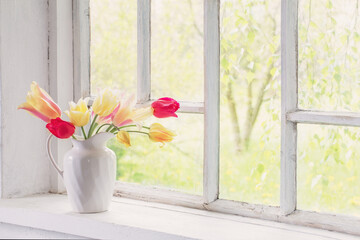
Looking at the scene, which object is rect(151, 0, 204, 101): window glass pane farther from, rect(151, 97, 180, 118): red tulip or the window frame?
rect(151, 97, 180, 118): red tulip

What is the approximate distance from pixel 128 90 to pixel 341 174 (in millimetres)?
748

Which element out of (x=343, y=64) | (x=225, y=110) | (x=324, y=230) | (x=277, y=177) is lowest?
(x=324, y=230)

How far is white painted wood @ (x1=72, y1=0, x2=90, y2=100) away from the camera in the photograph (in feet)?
6.72

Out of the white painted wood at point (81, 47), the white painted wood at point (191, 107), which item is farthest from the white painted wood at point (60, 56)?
the white painted wood at point (191, 107)

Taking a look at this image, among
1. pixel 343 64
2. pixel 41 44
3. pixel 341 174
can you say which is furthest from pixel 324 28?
pixel 41 44

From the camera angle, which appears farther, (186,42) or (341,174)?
(186,42)

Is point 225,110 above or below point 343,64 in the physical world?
below

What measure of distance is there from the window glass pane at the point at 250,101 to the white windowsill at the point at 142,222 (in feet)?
0.41

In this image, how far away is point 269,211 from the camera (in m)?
1.71

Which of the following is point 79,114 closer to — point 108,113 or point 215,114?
point 108,113

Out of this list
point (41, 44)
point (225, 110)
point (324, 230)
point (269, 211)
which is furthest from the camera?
point (41, 44)

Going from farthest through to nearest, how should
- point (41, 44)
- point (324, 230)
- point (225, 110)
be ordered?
point (41, 44)
point (225, 110)
point (324, 230)

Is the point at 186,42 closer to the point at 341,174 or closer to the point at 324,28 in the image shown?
the point at 324,28

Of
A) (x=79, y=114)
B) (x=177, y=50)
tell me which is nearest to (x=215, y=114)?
(x=177, y=50)
